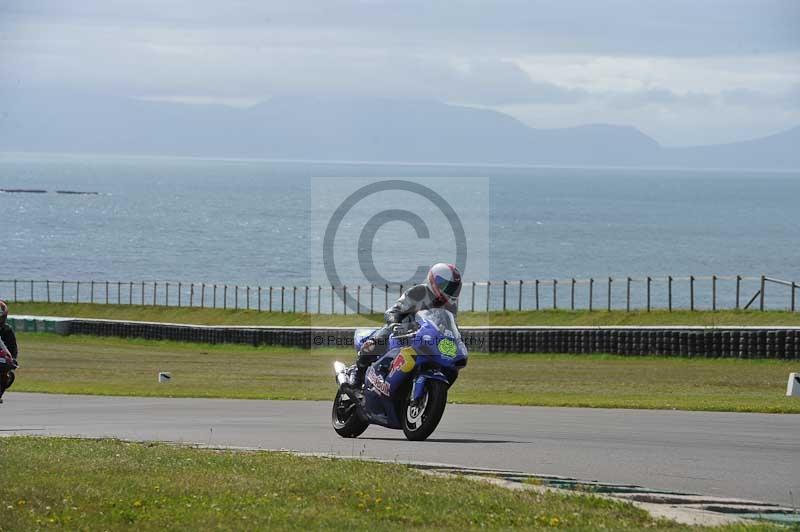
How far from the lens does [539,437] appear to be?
1518cm

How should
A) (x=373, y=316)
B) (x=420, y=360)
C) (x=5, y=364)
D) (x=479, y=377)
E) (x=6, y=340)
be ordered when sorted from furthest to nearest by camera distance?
1. (x=373, y=316)
2. (x=479, y=377)
3. (x=6, y=340)
4. (x=5, y=364)
5. (x=420, y=360)

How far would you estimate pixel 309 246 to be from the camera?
166 m

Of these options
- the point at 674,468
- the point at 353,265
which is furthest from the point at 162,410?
the point at 353,265

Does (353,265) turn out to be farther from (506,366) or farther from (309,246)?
(506,366)

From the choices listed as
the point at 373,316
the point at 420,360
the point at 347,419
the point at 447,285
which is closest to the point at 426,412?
the point at 420,360

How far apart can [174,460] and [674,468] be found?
453 centimetres

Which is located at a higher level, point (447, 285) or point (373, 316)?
point (447, 285)

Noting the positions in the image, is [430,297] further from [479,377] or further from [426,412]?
[479,377]

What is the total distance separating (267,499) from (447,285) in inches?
193

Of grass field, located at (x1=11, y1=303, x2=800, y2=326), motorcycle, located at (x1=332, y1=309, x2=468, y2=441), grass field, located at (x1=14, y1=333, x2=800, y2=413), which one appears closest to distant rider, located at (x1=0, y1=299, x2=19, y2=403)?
grass field, located at (x1=14, y1=333, x2=800, y2=413)

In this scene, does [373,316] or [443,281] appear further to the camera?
[373,316]

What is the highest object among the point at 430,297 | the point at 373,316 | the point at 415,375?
the point at 430,297

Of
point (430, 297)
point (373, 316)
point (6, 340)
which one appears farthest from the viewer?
point (373, 316)

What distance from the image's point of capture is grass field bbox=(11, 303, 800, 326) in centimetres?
4666
